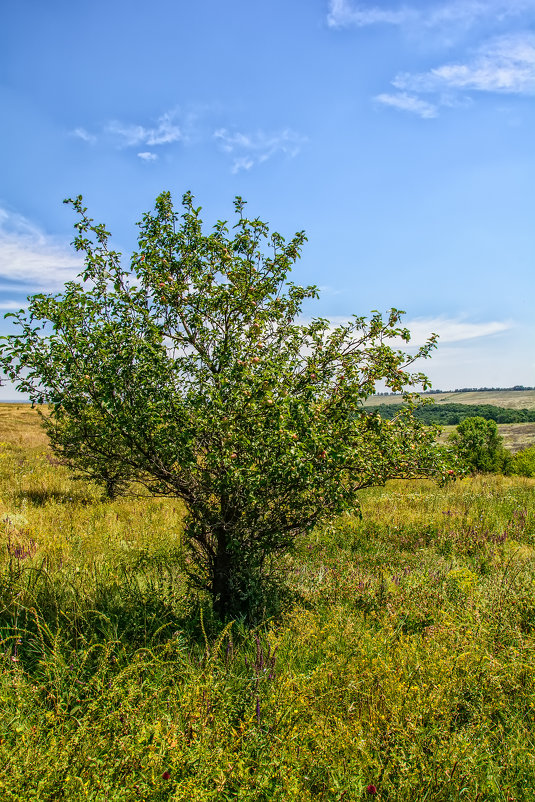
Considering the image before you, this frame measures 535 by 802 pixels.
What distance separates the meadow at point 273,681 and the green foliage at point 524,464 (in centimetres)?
1464

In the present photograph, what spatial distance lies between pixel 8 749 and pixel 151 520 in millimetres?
6731

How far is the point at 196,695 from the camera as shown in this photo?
3295 millimetres

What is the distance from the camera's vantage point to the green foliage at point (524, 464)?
66.7ft

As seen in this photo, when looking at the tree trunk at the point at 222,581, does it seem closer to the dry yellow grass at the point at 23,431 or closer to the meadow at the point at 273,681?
the meadow at the point at 273,681

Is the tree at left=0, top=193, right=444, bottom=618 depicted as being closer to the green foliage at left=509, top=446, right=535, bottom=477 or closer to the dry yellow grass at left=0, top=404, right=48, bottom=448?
the dry yellow grass at left=0, top=404, right=48, bottom=448

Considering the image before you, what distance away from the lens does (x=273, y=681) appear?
12.1 feet

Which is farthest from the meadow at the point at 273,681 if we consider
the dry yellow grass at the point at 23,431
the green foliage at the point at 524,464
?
the dry yellow grass at the point at 23,431

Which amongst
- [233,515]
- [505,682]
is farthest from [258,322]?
[505,682]

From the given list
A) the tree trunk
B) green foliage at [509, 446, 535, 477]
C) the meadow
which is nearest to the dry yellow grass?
the meadow

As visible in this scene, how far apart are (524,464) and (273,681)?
2095cm

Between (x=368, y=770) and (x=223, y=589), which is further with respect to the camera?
(x=223, y=589)

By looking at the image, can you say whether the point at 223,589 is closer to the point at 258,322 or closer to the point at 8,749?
the point at 8,749

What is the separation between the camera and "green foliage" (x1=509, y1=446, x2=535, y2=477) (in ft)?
66.7

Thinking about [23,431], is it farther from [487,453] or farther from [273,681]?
[273,681]
